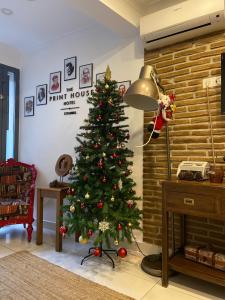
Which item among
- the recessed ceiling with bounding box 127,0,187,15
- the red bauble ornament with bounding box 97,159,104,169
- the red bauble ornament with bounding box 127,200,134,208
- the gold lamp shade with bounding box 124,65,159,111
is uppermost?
the recessed ceiling with bounding box 127,0,187,15

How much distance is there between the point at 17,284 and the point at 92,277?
0.60 m

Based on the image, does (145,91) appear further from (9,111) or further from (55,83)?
(9,111)

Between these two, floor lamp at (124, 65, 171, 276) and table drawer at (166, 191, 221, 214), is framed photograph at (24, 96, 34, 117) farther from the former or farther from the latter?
table drawer at (166, 191, 221, 214)

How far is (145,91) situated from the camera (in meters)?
1.82

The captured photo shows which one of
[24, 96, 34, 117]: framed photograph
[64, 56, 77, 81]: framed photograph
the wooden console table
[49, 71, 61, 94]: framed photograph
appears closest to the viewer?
the wooden console table

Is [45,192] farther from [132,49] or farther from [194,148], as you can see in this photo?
[132,49]

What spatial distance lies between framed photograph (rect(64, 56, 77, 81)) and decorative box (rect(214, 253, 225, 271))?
101 inches

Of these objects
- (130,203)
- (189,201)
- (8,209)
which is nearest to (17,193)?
(8,209)

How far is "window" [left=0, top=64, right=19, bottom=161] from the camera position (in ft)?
12.4

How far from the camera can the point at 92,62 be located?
305cm

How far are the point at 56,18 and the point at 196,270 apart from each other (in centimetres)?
304

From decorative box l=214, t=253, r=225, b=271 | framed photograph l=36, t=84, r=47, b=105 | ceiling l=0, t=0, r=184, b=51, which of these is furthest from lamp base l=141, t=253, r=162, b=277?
framed photograph l=36, t=84, r=47, b=105

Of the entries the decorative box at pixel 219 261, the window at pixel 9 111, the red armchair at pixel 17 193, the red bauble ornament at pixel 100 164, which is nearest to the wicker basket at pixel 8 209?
the red armchair at pixel 17 193

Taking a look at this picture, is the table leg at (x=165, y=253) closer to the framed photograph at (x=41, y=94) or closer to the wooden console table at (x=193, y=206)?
the wooden console table at (x=193, y=206)
